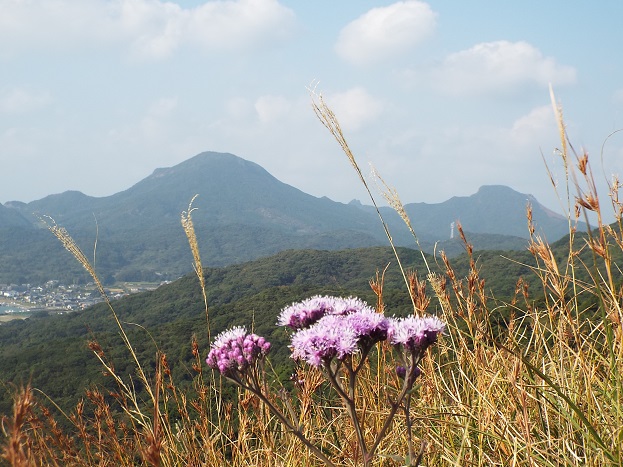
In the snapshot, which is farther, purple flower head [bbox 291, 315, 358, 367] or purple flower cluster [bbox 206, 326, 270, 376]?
purple flower cluster [bbox 206, 326, 270, 376]

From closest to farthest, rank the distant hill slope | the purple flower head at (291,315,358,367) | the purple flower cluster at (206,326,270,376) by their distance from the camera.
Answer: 1. the purple flower head at (291,315,358,367)
2. the purple flower cluster at (206,326,270,376)
3. the distant hill slope

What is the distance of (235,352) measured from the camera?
1.93 metres

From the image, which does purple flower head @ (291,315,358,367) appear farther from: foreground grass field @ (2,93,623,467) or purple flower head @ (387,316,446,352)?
foreground grass field @ (2,93,623,467)

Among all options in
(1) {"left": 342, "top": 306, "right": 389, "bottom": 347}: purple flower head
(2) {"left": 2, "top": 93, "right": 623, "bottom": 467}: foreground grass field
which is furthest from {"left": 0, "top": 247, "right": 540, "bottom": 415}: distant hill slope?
(1) {"left": 342, "top": 306, "right": 389, "bottom": 347}: purple flower head

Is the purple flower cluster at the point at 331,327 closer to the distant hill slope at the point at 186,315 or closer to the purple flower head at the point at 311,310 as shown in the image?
the purple flower head at the point at 311,310

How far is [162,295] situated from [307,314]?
298 feet

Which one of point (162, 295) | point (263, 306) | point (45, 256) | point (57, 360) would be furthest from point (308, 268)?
point (45, 256)

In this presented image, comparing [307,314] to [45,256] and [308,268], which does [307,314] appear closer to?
[308,268]

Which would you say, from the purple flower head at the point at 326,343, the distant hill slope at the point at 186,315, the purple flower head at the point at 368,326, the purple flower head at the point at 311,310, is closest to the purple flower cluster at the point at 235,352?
the purple flower head at the point at 311,310

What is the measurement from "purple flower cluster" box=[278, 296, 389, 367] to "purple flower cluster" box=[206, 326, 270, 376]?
0.42ft

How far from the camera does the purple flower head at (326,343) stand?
165cm

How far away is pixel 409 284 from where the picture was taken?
3.17 meters

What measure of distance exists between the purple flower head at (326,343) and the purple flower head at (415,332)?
14 centimetres

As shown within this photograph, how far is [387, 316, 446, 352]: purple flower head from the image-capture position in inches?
68.6
